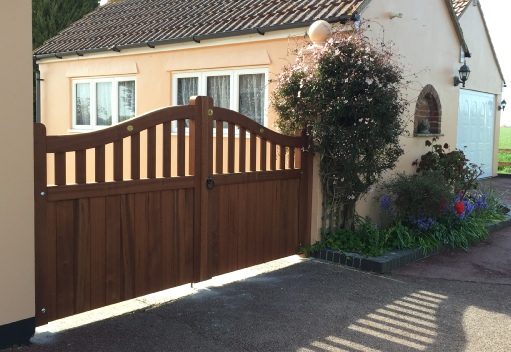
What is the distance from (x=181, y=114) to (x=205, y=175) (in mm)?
713

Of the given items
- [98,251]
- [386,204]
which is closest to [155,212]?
[98,251]

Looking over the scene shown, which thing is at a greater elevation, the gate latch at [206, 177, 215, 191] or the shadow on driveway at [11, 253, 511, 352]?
the gate latch at [206, 177, 215, 191]

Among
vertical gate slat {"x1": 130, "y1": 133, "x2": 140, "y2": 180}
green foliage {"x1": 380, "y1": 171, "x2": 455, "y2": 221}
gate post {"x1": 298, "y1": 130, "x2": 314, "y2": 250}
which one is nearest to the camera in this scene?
vertical gate slat {"x1": 130, "y1": 133, "x2": 140, "y2": 180}

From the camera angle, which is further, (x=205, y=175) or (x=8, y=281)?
(x=205, y=175)

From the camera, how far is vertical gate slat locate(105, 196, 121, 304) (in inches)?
194

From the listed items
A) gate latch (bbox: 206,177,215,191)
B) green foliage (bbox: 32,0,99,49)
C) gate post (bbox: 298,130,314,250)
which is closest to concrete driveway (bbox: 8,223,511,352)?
gate post (bbox: 298,130,314,250)

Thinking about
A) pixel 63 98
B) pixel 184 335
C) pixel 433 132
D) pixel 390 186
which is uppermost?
pixel 63 98

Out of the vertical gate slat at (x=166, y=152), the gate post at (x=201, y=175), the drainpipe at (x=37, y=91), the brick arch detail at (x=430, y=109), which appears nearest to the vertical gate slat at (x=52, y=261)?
the vertical gate slat at (x=166, y=152)

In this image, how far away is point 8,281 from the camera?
13.8 feet

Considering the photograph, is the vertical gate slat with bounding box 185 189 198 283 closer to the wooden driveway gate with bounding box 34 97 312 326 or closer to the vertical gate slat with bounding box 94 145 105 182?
the wooden driveway gate with bounding box 34 97 312 326

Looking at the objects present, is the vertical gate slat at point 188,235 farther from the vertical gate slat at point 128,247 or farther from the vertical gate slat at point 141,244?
the vertical gate slat at point 128,247

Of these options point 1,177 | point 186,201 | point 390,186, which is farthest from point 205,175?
point 390,186

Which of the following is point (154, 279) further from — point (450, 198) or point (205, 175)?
point (450, 198)

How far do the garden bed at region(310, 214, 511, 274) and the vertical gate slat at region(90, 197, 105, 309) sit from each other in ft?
11.0
